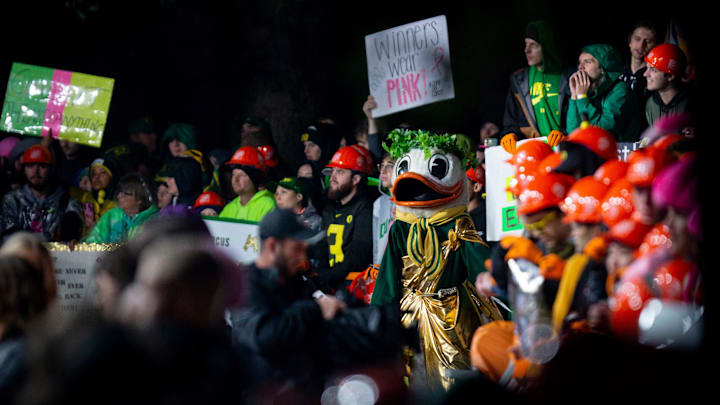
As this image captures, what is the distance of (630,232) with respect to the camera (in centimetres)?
336

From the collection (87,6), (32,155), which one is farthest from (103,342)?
(87,6)

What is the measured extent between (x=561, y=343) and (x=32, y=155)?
6628 millimetres

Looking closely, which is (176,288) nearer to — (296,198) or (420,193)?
(420,193)

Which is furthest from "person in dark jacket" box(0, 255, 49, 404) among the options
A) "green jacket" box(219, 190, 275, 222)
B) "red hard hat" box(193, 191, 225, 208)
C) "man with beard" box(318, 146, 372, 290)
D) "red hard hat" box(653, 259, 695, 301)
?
"red hard hat" box(193, 191, 225, 208)

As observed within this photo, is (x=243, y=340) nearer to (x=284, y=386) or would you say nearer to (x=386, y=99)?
(x=284, y=386)

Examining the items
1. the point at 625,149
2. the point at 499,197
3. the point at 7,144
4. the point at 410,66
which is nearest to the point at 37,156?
the point at 7,144

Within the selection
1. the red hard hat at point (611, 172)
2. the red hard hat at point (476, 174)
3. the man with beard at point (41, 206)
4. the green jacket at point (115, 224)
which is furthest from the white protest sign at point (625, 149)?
the man with beard at point (41, 206)

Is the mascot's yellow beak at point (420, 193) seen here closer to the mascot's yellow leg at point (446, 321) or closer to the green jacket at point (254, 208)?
the mascot's yellow leg at point (446, 321)

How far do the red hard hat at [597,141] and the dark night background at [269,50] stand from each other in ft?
13.9

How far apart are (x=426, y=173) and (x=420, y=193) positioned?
0.16 meters

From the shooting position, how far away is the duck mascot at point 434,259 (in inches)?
224

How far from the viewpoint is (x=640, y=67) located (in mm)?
6402

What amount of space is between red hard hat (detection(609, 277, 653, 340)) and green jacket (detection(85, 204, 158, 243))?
5.13 meters

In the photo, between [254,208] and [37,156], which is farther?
[37,156]
